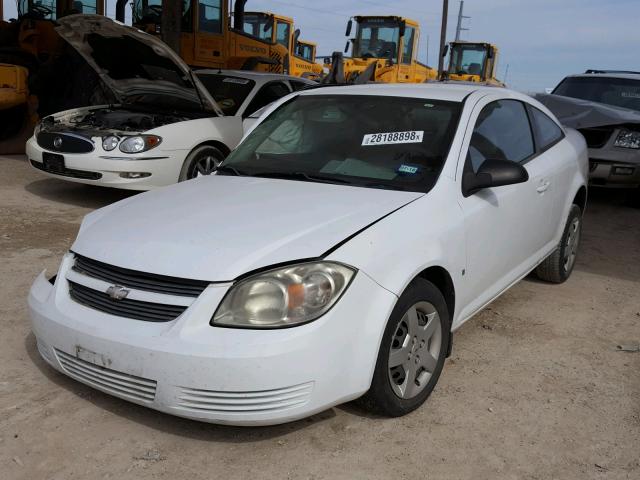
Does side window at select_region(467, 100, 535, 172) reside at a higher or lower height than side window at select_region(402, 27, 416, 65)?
lower

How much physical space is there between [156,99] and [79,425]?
19.4 feet

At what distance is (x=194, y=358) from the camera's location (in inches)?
99.0

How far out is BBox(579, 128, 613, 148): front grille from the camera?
27.1 feet

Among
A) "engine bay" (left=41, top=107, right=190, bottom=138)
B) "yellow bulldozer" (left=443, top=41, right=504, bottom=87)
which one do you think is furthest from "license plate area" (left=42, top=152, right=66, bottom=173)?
"yellow bulldozer" (left=443, top=41, right=504, bottom=87)

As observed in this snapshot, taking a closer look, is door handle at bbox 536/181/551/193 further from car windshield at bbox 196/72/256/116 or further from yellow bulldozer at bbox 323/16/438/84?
yellow bulldozer at bbox 323/16/438/84

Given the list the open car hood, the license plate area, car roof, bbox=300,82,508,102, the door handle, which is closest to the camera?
car roof, bbox=300,82,508,102

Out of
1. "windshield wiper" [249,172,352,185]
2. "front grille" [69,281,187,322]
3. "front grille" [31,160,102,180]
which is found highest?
"windshield wiper" [249,172,352,185]

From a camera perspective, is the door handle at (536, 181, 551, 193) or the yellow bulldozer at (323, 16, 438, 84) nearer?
the door handle at (536, 181, 551, 193)

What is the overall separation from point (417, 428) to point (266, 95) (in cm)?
635

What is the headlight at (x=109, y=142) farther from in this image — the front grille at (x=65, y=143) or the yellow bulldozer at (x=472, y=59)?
the yellow bulldozer at (x=472, y=59)

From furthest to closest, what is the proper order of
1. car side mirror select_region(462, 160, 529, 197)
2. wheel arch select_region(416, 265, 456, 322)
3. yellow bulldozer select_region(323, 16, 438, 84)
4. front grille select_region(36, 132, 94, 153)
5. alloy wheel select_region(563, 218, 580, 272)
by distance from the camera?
yellow bulldozer select_region(323, 16, 438, 84), front grille select_region(36, 132, 94, 153), alloy wheel select_region(563, 218, 580, 272), car side mirror select_region(462, 160, 529, 197), wheel arch select_region(416, 265, 456, 322)

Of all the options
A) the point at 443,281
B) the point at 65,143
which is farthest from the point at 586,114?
the point at 65,143

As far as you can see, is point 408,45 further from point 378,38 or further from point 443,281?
point 443,281

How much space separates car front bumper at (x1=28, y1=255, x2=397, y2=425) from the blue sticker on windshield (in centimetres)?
95
